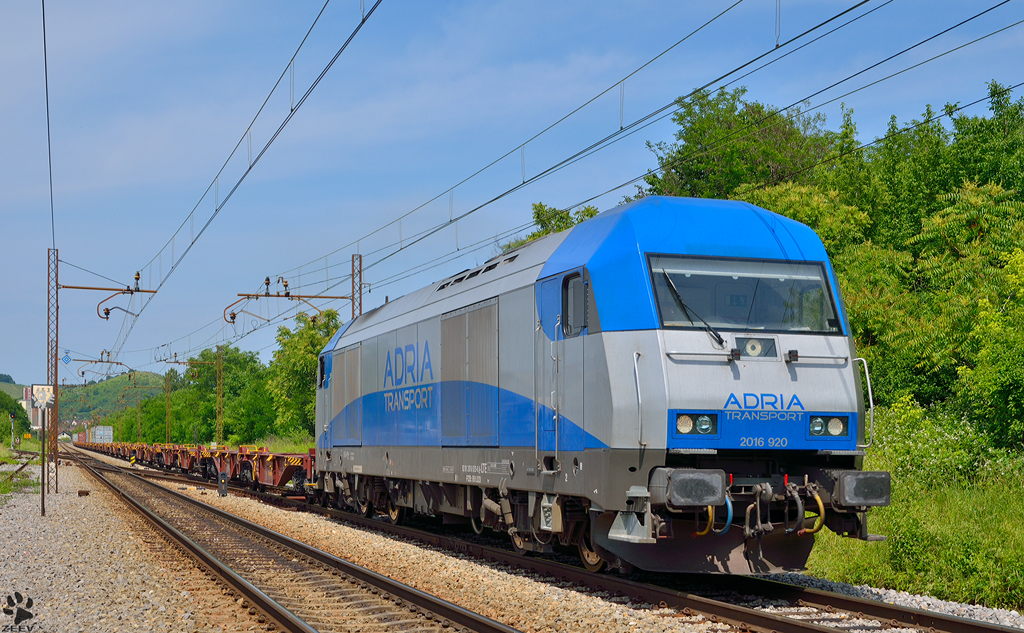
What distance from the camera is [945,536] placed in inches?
399

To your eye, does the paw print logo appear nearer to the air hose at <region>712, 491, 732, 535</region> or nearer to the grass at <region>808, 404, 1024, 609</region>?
the air hose at <region>712, 491, 732, 535</region>

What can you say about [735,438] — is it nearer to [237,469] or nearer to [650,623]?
[650,623]

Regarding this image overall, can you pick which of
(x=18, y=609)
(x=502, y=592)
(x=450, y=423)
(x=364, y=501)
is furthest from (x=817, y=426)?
(x=364, y=501)

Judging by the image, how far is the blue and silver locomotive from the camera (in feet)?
29.5

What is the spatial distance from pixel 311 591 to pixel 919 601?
256 inches

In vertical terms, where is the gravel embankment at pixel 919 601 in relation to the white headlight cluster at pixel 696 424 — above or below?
below

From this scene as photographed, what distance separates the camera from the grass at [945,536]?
9445 millimetres

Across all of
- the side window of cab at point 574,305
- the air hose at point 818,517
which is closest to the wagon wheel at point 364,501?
the side window of cab at point 574,305

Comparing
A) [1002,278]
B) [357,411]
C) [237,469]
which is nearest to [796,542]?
[357,411]

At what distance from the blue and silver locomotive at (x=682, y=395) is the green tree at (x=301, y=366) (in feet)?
137

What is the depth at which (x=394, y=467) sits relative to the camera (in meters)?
15.9

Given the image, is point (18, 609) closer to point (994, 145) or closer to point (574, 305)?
point (574, 305)

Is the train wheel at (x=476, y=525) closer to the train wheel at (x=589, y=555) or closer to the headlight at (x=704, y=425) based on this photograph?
the train wheel at (x=589, y=555)

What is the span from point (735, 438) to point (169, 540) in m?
10.8
